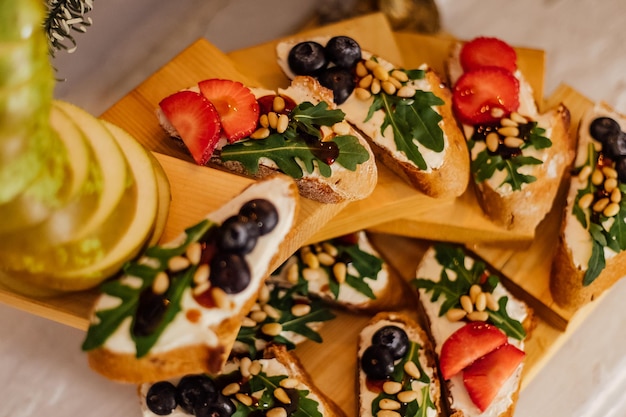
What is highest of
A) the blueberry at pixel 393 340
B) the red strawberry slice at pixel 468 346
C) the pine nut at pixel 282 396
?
the red strawberry slice at pixel 468 346

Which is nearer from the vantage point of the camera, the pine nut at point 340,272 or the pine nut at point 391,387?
the pine nut at point 391,387

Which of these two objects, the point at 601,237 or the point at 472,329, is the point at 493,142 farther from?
the point at 472,329

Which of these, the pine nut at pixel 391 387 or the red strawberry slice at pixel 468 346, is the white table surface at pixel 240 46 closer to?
the red strawberry slice at pixel 468 346

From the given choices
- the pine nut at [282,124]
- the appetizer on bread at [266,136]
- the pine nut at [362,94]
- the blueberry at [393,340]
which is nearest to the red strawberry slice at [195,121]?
the appetizer on bread at [266,136]

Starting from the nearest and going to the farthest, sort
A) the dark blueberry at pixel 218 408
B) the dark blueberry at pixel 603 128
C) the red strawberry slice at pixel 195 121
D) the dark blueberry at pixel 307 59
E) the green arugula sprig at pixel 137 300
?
the green arugula sprig at pixel 137 300 → the red strawberry slice at pixel 195 121 → the dark blueberry at pixel 218 408 → the dark blueberry at pixel 307 59 → the dark blueberry at pixel 603 128

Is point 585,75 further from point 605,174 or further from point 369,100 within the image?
point 369,100

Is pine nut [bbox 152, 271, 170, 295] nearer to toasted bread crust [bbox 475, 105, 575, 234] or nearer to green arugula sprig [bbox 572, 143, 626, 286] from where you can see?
toasted bread crust [bbox 475, 105, 575, 234]
